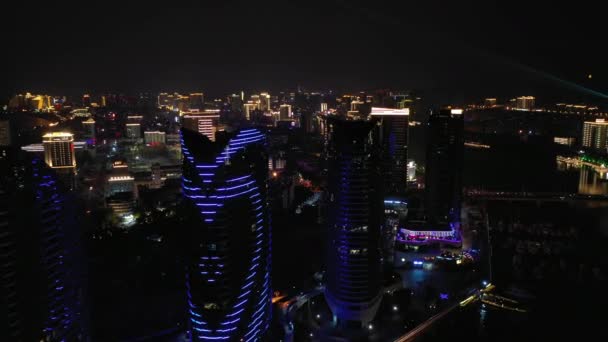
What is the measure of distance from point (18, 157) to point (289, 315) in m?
4.83

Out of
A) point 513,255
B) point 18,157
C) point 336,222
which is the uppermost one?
point 18,157

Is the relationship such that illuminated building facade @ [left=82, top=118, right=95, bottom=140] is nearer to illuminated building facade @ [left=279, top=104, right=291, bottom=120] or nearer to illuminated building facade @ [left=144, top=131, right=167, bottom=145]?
illuminated building facade @ [left=144, top=131, right=167, bottom=145]

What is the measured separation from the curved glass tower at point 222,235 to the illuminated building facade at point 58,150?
38.4ft

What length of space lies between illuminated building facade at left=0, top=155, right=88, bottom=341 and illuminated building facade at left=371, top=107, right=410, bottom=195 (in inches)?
453

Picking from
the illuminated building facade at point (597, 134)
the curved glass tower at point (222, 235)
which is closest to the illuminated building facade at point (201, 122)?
the curved glass tower at point (222, 235)

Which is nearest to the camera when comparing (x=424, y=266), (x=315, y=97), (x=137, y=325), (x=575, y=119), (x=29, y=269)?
(x=29, y=269)

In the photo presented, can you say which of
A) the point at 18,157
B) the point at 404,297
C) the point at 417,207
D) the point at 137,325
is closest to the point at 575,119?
the point at 417,207

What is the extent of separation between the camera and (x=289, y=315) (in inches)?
308

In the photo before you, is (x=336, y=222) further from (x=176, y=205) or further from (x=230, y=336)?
(x=176, y=205)

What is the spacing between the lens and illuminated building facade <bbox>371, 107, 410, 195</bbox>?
15.9 meters

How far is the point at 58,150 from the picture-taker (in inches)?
623

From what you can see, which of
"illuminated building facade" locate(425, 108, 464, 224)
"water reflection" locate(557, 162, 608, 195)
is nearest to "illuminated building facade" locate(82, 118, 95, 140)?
"illuminated building facade" locate(425, 108, 464, 224)

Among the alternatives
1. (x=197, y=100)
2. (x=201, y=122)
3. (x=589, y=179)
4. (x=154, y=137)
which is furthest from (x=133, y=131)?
(x=589, y=179)

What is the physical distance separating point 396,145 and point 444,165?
4.28m
